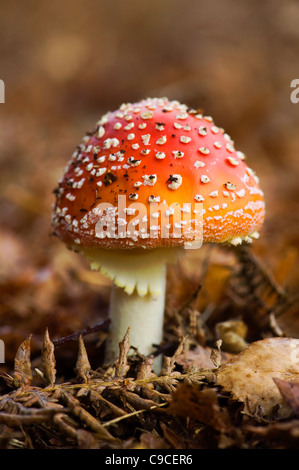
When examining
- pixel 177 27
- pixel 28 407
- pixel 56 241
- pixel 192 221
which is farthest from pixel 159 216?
pixel 177 27

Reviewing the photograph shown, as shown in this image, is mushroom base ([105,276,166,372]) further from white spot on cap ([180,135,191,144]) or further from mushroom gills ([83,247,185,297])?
white spot on cap ([180,135,191,144])

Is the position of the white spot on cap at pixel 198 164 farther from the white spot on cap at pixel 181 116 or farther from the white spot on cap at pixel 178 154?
the white spot on cap at pixel 181 116

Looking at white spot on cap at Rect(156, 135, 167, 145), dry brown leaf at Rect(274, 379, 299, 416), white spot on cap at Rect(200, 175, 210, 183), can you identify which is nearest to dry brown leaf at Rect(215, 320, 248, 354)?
dry brown leaf at Rect(274, 379, 299, 416)

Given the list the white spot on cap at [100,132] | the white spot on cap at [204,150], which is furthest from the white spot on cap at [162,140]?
the white spot on cap at [100,132]

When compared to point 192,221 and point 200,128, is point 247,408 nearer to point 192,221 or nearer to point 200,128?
point 192,221

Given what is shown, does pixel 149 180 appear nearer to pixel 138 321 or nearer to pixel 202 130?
pixel 202 130
